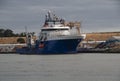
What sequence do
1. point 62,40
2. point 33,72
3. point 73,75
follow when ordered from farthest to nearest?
1. point 62,40
2. point 33,72
3. point 73,75

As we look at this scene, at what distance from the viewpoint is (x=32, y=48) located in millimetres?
54750

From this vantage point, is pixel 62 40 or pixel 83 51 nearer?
pixel 62 40

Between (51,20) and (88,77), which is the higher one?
(51,20)

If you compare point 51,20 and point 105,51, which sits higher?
point 51,20

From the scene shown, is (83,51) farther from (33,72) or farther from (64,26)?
(33,72)

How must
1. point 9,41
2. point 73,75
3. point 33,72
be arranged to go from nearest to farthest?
point 73,75
point 33,72
point 9,41

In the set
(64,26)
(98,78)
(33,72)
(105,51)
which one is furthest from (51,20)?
(98,78)

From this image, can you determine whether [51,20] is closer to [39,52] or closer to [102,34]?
[39,52]

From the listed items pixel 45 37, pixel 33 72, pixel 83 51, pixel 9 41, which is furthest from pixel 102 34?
pixel 33 72

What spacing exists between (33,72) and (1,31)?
62640mm

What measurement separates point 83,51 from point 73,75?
32.2 meters

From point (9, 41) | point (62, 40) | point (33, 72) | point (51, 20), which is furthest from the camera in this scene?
point (9, 41)

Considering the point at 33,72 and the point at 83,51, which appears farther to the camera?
the point at 83,51

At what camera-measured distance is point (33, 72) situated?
2569 centimetres
